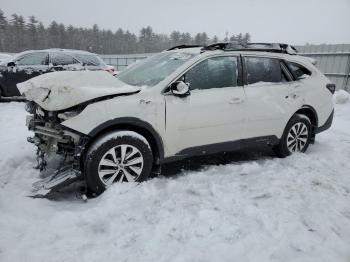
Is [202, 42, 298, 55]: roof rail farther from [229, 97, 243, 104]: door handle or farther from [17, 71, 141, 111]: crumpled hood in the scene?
[17, 71, 141, 111]: crumpled hood

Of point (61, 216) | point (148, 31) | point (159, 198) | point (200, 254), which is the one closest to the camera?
point (200, 254)

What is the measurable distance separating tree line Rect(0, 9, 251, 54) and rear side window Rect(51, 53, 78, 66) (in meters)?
72.9

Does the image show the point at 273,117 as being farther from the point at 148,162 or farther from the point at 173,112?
the point at 148,162

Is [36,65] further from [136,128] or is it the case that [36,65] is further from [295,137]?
[295,137]

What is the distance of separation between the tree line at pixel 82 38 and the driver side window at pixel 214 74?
78609mm

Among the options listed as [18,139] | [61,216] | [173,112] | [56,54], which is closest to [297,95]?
[173,112]

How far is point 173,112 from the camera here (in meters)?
4.19

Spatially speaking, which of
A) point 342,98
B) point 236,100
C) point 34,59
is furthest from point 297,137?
point 34,59

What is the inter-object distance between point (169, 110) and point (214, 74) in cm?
93

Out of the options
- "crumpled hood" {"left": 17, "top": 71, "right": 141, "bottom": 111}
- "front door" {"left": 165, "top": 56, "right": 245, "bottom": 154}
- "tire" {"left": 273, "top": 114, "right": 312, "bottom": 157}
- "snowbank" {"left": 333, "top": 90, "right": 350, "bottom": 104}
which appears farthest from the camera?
"snowbank" {"left": 333, "top": 90, "right": 350, "bottom": 104}

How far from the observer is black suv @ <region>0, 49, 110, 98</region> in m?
10.2

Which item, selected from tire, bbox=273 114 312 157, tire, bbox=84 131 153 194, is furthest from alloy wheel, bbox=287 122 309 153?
tire, bbox=84 131 153 194

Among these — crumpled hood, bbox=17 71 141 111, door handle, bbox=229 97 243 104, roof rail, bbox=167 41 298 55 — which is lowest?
door handle, bbox=229 97 243 104

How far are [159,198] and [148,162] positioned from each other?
51 centimetres
